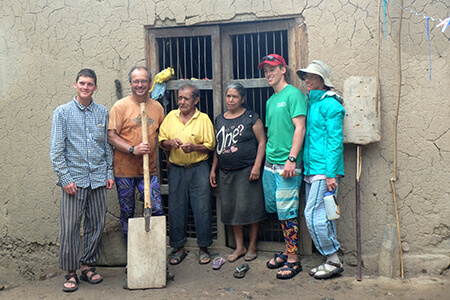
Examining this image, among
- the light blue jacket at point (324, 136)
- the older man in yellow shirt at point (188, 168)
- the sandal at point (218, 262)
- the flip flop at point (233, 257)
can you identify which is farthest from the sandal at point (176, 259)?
the light blue jacket at point (324, 136)

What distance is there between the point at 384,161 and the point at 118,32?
2877 millimetres

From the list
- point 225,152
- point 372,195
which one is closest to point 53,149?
point 225,152

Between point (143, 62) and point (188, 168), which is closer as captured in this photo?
point (188, 168)

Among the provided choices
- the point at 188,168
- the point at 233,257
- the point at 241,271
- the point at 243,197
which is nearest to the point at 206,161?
the point at 188,168

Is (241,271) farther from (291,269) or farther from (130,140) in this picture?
(130,140)

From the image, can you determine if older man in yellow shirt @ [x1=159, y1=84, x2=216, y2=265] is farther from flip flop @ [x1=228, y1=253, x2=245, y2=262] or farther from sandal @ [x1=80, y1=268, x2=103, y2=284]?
sandal @ [x1=80, y1=268, x2=103, y2=284]

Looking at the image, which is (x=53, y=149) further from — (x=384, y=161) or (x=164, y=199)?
(x=384, y=161)

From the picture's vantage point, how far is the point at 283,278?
3904 mm

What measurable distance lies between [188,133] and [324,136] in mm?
1246

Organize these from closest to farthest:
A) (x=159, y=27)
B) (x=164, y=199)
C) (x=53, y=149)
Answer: (x=53, y=149) < (x=159, y=27) < (x=164, y=199)

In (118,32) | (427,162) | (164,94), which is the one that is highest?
(118,32)

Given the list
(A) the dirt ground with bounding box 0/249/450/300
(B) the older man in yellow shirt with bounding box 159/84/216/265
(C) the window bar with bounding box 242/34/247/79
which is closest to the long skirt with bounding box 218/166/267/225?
(B) the older man in yellow shirt with bounding box 159/84/216/265

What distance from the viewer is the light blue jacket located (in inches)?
145

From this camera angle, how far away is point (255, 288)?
12.4ft
